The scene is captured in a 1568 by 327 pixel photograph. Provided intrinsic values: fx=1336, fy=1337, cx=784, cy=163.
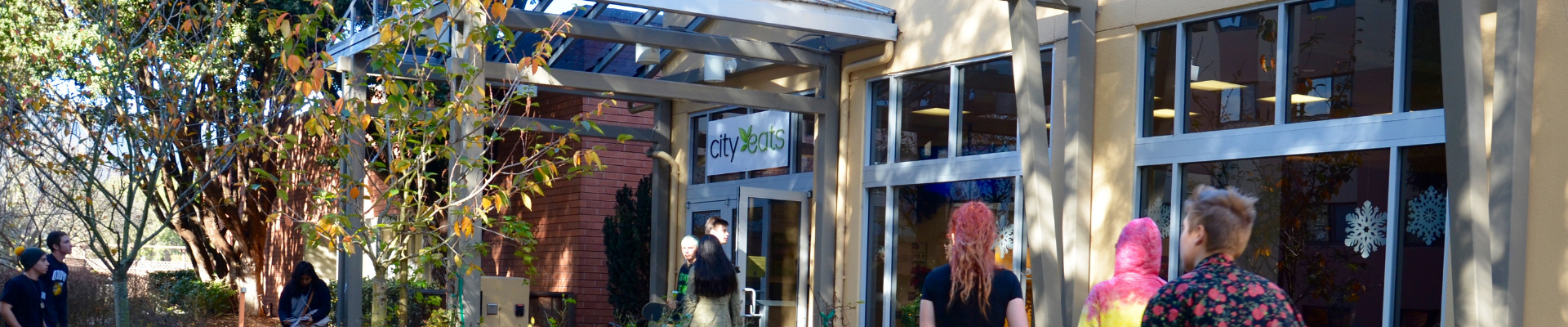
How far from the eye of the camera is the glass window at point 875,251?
10.2 m

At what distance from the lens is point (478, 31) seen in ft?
23.7

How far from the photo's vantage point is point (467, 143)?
748 cm

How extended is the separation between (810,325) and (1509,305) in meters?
5.72

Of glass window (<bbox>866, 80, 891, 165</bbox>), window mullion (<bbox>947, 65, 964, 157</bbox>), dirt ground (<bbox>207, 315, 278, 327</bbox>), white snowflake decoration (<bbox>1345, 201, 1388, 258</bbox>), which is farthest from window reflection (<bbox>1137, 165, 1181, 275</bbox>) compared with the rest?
dirt ground (<bbox>207, 315, 278, 327</bbox>)

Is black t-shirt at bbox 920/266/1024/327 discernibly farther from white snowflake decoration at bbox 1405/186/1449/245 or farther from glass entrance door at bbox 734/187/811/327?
glass entrance door at bbox 734/187/811/327

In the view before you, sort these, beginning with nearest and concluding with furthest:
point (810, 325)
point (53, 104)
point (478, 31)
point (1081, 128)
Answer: point (478, 31), point (1081, 128), point (810, 325), point (53, 104)

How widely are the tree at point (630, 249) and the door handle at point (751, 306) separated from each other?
2593mm

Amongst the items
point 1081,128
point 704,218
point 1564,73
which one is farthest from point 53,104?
point 1564,73

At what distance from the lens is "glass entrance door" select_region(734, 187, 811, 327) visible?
441 inches

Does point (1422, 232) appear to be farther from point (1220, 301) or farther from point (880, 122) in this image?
point (880, 122)

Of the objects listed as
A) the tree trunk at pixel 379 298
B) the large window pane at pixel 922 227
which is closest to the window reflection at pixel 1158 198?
the large window pane at pixel 922 227

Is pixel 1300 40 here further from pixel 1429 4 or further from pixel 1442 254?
pixel 1442 254

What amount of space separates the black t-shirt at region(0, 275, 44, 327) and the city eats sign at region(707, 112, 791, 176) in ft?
18.7

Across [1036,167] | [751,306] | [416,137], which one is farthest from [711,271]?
[751,306]
